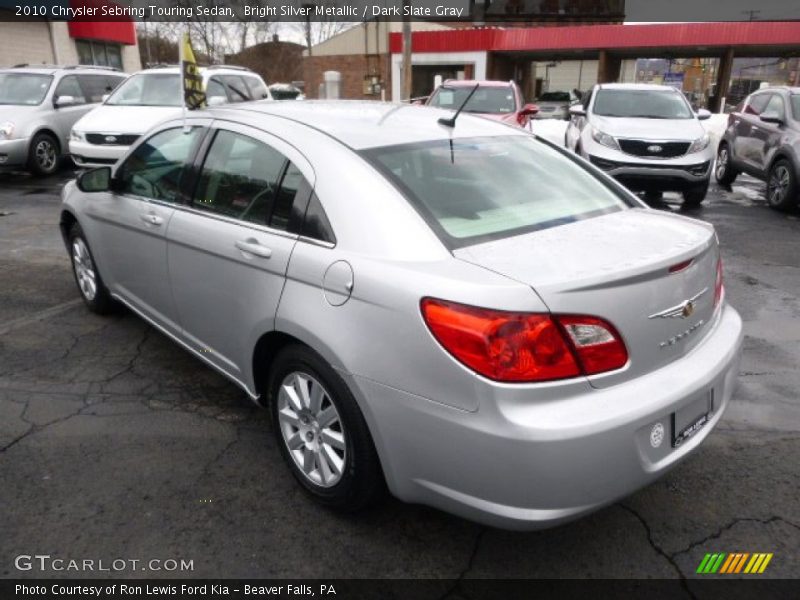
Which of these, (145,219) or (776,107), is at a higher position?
(776,107)

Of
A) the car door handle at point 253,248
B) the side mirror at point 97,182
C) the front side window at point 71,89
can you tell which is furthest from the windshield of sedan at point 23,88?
the car door handle at point 253,248

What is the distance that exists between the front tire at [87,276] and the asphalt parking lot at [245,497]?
1.42 feet

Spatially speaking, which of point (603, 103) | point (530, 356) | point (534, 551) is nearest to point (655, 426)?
point (530, 356)

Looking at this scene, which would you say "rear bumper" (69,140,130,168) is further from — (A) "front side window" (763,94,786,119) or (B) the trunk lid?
(A) "front side window" (763,94,786,119)

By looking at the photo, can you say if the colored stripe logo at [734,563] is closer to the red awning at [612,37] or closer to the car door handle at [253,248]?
the car door handle at [253,248]

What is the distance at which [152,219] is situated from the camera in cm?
346

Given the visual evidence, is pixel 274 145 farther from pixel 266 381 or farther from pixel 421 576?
pixel 421 576

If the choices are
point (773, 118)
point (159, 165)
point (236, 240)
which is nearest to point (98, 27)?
point (773, 118)

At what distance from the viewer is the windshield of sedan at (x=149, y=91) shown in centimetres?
1048

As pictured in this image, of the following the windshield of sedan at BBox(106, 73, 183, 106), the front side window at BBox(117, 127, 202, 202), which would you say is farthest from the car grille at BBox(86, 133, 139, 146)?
the front side window at BBox(117, 127, 202, 202)

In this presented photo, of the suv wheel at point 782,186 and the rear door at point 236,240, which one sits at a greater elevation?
the rear door at point 236,240

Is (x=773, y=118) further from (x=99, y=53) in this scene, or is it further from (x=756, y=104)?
(x=99, y=53)

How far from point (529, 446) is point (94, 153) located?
9833mm

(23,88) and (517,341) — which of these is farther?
(23,88)
